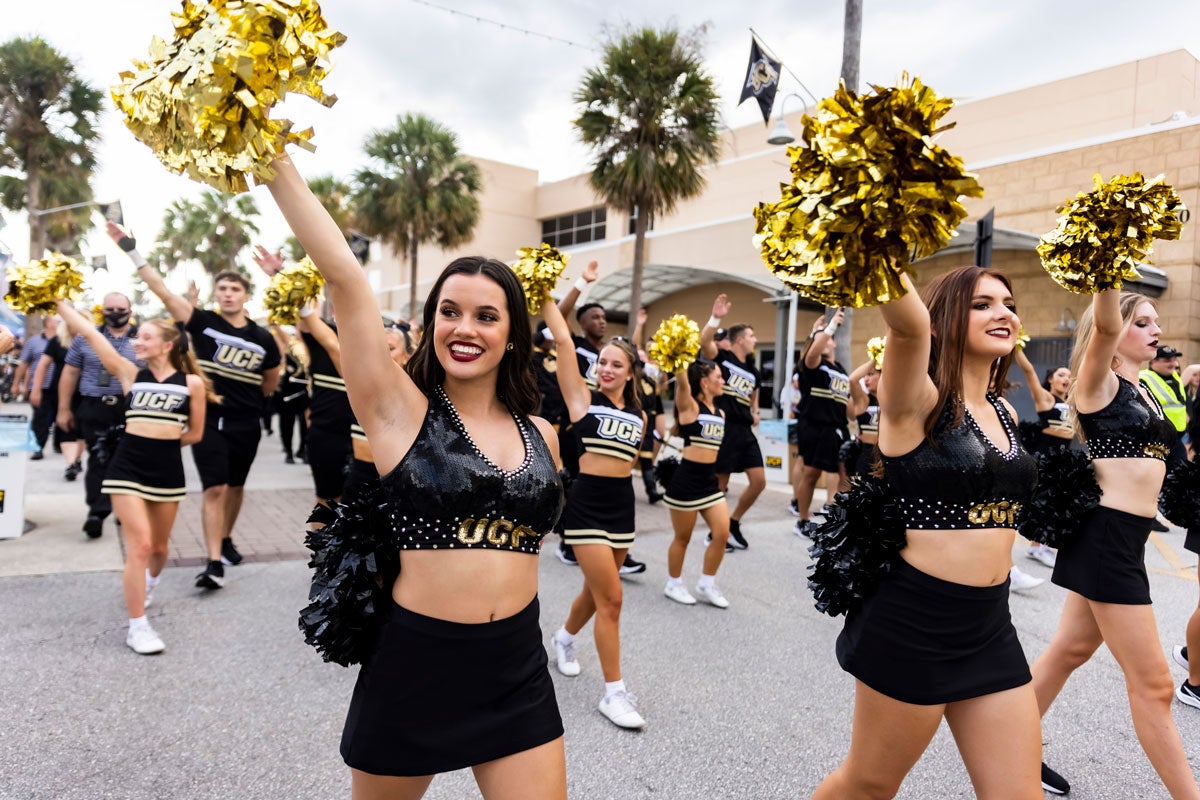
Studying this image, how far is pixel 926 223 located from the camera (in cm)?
146

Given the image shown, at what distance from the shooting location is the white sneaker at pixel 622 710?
3.41 meters

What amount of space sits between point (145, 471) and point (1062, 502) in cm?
475

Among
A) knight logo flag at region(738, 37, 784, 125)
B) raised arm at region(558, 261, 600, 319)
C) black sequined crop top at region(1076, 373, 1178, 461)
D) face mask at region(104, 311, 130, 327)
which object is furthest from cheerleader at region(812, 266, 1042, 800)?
knight logo flag at region(738, 37, 784, 125)

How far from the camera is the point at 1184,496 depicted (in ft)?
12.8

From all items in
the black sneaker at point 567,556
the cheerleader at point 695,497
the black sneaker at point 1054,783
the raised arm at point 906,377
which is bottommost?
the black sneaker at point 567,556

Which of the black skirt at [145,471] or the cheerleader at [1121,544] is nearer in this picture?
the cheerleader at [1121,544]

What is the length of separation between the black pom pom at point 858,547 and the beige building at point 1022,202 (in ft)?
26.4

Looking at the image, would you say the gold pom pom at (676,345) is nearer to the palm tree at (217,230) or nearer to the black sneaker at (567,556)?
the black sneaker at (567,556)

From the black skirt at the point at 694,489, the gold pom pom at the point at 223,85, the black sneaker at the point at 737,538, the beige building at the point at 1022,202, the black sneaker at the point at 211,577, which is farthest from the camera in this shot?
the beige building at the point at 1022,202

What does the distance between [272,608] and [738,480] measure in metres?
8.56

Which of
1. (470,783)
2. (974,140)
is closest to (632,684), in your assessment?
(470,783)

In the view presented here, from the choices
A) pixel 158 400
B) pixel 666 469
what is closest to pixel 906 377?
pixel 666 469

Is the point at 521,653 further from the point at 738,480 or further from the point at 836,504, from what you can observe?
the point at 738,480

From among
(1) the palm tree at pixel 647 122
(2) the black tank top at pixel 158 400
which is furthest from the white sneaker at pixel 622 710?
(1) the palm tree at pixel 647 122
